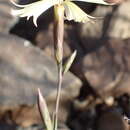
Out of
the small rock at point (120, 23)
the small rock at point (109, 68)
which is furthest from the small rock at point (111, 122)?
the small rock at point (120, 23)

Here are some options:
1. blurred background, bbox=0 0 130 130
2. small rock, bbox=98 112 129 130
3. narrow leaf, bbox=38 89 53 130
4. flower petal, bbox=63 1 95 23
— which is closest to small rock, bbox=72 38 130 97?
blurred background, bbox=0 0 130 130

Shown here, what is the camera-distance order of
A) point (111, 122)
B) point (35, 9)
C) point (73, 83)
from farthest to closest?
point (73, 83), point (111, 122), point (35, 9)

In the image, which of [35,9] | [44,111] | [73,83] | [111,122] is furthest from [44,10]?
[73,83]

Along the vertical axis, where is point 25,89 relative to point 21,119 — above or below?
above

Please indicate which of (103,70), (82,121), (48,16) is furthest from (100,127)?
(48,16)

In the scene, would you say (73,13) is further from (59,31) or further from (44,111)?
(44,111)

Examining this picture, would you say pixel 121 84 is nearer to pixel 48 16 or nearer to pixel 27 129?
pixel 27 129

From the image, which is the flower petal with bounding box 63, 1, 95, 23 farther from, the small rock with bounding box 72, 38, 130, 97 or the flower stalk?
the small rock with bounding box 72, 38, 130, 97

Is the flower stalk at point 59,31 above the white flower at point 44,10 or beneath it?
beneath

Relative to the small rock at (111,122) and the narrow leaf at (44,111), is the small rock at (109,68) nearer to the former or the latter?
the small rock at (111,122)

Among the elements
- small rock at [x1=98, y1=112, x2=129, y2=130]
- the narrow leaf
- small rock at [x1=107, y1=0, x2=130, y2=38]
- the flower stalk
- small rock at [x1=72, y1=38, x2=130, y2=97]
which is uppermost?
the flower stalk

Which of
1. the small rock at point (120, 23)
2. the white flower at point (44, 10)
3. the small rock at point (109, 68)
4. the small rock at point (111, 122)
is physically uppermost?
the white flower at point (44, 10)
